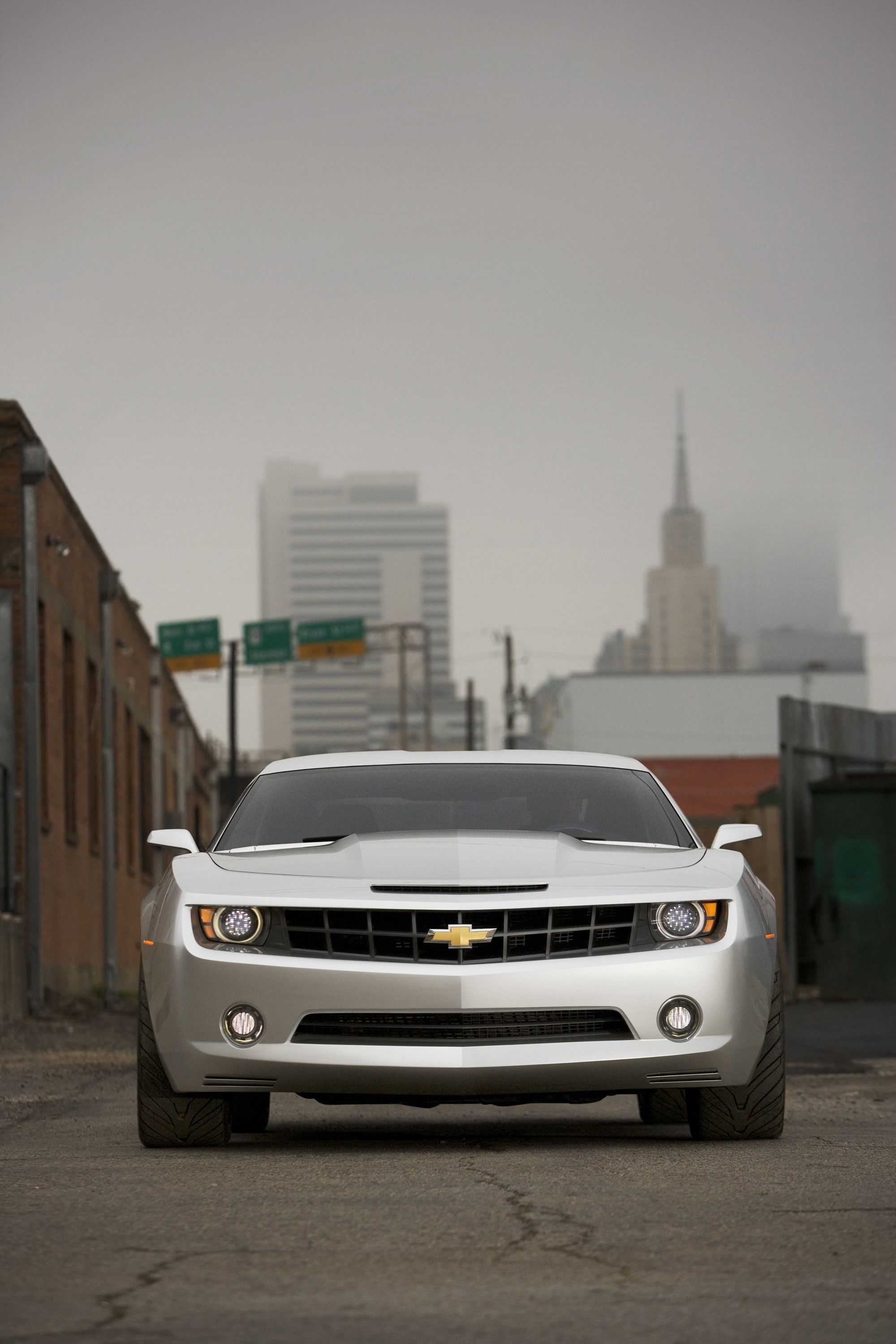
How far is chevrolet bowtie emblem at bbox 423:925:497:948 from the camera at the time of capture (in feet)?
23.6

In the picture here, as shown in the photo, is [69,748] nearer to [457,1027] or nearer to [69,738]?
[69,738]

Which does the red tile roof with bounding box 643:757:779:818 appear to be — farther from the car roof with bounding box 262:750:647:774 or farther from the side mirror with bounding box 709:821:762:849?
the side mirror with bounding box 709:821:762:849

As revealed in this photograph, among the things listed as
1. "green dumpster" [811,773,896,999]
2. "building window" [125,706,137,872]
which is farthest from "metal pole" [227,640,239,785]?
"green dumpster" [811,773,896,999]

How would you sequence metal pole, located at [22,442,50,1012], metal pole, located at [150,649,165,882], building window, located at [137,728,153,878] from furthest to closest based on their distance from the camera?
1. building window, located at [137,728,153,878]
2. metal pole, located at [150,649,165,882]
3. metal pole, located at [22,442,50,1012]

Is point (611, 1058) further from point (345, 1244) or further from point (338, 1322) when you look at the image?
point (338, 1322)

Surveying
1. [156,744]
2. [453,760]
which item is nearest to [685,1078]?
[453,760]

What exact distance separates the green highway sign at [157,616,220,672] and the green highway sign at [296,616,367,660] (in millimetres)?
5737

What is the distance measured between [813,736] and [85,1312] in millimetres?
22819

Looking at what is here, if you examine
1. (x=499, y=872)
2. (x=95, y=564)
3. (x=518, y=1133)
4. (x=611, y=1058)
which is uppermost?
(x=95, y=564)

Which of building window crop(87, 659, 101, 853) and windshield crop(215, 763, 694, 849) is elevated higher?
windshield crop(215, 763, 694, 849)

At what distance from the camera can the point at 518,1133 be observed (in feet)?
27.7

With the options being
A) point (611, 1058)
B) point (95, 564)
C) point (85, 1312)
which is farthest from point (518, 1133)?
point (95, 564)

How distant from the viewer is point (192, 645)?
202 ft

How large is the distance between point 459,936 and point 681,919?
2.51ft
